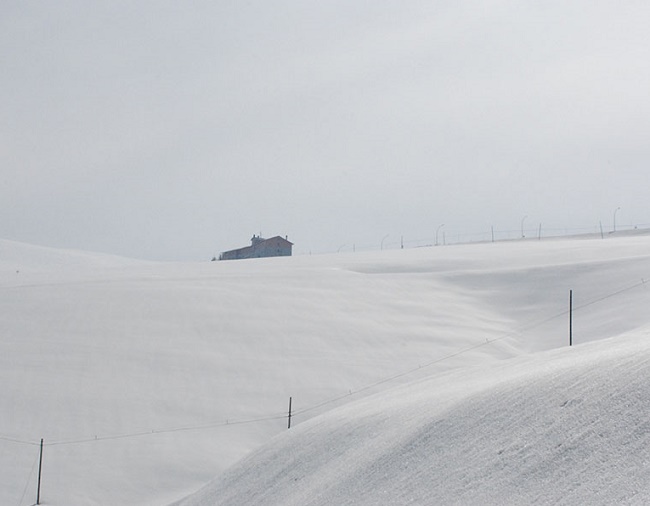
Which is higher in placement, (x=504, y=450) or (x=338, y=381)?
(x=504, y=450)

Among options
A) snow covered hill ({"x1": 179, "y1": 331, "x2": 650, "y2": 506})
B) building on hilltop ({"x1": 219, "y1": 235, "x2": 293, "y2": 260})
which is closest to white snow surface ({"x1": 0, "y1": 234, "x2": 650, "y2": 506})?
snow covered hill ({"x1": 179, "y1": 331, "x2": 650, "y2": 506})

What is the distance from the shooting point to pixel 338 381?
34344 mm

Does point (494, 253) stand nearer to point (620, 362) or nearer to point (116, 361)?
point (116, 361)

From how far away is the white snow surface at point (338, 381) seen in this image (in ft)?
28.9

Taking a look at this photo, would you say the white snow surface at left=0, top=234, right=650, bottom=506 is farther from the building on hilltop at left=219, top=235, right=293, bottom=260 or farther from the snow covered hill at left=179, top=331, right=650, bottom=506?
the building on hilltop at left=219, top=235, right=293, bottom=260

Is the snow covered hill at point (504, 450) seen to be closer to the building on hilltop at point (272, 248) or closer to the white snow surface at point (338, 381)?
the white snow surface at point (338, 381)

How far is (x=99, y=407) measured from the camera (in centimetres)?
3084

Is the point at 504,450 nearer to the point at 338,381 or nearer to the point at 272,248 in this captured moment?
the point at 338,381

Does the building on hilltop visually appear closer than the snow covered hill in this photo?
No

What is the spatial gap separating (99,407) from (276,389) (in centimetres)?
665

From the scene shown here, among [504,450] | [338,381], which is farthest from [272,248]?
[504,450]

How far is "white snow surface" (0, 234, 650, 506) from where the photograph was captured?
28.9ft

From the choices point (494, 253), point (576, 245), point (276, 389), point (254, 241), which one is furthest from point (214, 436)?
point (254, 241)

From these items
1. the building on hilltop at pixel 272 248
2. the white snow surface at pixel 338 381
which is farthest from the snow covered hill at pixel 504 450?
the building on hilltop at pixel 272 248
